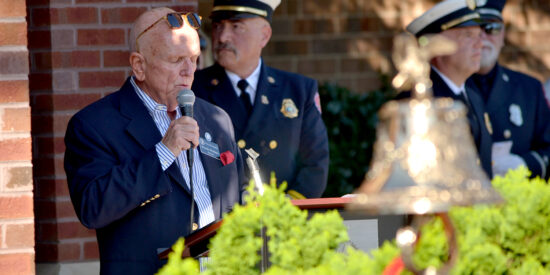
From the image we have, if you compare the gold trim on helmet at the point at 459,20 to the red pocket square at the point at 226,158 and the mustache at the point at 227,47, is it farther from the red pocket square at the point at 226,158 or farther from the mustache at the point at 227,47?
the red pocket square at the point at 226,158

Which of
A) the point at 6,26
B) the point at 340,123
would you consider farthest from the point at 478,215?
the point at 340,123

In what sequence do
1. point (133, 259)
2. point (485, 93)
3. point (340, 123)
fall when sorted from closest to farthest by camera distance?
point (133, 259) → point (485, 93) → point (340, 123)

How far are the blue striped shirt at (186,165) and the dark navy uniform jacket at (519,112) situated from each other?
259cm

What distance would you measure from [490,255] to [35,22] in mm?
3537

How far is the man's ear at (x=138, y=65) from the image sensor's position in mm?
3693

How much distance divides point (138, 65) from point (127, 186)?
23.6 inches

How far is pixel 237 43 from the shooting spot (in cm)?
485

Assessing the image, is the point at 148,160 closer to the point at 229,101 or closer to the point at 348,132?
the point at 229,101

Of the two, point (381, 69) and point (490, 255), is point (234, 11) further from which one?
point (381, 69)

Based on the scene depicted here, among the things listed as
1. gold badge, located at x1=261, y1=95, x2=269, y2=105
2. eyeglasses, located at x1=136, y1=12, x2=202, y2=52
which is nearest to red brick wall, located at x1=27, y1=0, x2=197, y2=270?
gold badge, located at x1=261, y1=95, x2=269, y2=105

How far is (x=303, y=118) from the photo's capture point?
4949 millimetres

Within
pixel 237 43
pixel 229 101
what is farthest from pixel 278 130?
pixel 237 43

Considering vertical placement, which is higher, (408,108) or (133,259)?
(408,108)

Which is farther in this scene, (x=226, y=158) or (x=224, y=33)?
(x=224, y=33)
